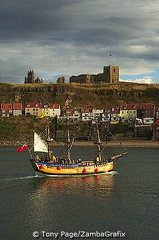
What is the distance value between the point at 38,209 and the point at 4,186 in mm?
13513

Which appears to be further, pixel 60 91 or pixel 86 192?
pixel 60 91

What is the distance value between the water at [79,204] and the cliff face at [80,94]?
112289mm

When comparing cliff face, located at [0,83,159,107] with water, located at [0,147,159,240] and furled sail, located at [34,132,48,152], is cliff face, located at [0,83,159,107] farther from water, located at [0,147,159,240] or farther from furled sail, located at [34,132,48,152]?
water, located at [0,147,159,240]

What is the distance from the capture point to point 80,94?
18612 cm

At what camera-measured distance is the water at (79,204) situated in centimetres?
3678

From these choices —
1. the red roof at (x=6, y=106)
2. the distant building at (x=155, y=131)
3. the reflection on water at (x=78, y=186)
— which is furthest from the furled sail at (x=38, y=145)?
the red roof at (x=6, y=106)

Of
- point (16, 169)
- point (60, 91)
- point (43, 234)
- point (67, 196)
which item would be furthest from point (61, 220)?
point (60, 91)

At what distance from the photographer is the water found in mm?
36781

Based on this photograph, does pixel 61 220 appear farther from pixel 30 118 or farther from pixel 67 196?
pixel 30 118

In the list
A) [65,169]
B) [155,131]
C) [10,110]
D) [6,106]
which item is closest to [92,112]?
[155,131]

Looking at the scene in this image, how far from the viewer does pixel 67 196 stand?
49812mm

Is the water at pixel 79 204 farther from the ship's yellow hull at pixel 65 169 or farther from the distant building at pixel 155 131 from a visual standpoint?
the distant building at pixel 155 131

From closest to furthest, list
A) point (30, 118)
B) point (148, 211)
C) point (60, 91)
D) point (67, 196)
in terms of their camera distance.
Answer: point (148, 211)
point (67, 196)
point (30, 118)
point (60, 91)

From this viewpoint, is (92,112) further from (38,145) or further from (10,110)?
(38,145)
